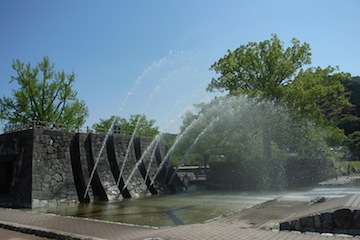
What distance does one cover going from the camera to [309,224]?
756cm

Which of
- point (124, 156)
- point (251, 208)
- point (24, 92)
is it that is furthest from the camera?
point (24, 92)

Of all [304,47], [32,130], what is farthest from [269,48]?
[32,130]

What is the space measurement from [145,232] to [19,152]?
1277 cm

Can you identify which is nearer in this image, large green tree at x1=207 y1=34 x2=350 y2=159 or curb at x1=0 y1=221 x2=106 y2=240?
curb at x1=0 y1=221 x2=106 y2=240

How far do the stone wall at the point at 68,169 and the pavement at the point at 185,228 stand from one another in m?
5.34

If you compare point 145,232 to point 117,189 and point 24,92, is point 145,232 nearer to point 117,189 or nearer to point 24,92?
point 117,189

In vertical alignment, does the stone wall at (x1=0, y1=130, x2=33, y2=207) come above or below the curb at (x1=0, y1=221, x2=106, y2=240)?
above

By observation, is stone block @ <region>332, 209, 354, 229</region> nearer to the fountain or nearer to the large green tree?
the fountain

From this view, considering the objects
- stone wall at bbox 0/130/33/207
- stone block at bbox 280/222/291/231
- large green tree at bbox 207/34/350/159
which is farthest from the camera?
large green tree at bbox 207/34/350/159

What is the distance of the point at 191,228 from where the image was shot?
7945 mm

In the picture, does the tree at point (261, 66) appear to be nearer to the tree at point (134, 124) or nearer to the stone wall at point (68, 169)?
the stone wall at point (68, 169)

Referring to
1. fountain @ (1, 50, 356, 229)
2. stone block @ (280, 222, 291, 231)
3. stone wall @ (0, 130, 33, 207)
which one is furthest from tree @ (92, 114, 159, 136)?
stone block @ (280, 222, 291, 231)

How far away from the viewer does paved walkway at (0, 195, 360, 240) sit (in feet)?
22.7

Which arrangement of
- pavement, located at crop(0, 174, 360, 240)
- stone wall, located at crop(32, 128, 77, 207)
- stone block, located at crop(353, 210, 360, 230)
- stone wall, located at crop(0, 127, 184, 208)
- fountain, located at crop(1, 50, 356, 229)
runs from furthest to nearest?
1. fountain, located at crop(1, 50, 356, 229)
2. stone wall, located at crop(0, 127, 184, 208)
3. stone wall, located at crop(32, 128, 77, 207)
4. stone block, located at crop(353, 210, 360, 230)
5. pavement, located at crop(0, 174, 360, 240)
